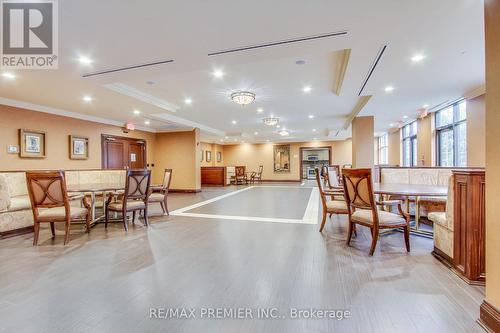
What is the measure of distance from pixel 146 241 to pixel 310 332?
8.66 feet

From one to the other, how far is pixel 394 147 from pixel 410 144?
1.41 metres

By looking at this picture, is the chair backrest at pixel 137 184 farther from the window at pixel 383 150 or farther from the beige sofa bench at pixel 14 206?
the window at pixel 383 150

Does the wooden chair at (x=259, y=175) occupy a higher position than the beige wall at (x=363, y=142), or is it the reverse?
the beige wall at (x=363, y=142)

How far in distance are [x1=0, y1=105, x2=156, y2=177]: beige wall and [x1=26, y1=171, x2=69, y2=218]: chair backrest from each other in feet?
9.80

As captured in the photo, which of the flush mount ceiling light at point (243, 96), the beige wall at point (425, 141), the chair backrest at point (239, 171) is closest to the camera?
the flush mount ceiling light at point (243, 96)

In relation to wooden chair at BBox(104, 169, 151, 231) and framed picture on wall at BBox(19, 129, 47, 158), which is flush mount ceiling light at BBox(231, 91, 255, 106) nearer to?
wooden chair at BBox(104, 169, 151, 231)

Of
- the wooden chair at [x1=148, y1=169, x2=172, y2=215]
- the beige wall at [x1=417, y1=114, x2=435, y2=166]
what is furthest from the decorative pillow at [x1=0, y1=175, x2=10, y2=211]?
the beige wall at [x1=417, y1=114, x2=435, y2=166]

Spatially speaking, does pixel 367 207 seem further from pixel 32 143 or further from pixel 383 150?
pixel 383 150

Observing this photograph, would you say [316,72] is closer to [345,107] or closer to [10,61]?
[345,107]

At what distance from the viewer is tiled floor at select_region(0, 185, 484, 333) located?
5.32 ft

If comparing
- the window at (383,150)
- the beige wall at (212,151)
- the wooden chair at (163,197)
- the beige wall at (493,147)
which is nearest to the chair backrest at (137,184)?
the wooden chair at (163,197)

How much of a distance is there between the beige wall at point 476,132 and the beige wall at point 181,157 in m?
8.11

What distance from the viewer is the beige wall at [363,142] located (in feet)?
22.2

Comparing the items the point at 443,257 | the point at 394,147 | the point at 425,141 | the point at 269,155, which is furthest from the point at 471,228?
the point at 269,155
